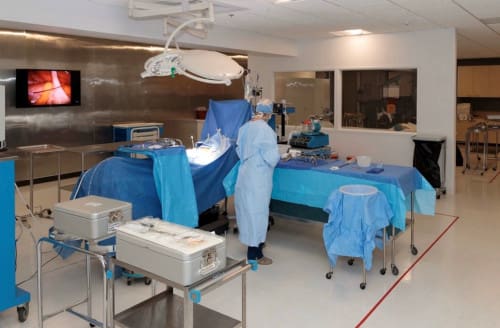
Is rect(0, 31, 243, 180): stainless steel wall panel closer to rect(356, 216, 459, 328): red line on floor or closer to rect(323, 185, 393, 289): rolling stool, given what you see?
rect(323, 185, 393, 289): rolling stool

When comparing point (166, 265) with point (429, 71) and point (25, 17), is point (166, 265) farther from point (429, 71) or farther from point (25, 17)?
point (429, 71)

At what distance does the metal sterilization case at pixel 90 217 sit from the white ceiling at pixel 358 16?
231 centimetres

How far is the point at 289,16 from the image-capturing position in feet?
17.7

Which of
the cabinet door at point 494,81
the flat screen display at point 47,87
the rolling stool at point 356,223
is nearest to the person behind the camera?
the rolling stool at point 356,223

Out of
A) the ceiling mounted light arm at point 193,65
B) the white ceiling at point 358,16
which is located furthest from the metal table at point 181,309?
the white ceiling at point 358,16

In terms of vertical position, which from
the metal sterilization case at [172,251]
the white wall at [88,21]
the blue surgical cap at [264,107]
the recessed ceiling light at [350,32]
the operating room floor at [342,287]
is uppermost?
the recessed ceiling light at [350,32]

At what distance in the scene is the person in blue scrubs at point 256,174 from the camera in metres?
4.07

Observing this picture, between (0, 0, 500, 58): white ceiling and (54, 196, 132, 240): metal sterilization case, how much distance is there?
205 centimetres

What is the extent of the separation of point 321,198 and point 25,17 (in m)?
3.13

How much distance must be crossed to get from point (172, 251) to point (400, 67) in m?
5.96

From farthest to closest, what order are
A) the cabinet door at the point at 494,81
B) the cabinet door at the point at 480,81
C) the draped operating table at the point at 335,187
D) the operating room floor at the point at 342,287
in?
the cabinet door at the point at 480,81, the cabinet door at the point at 494,81, the draped operating table at the point at 335,187, the operating room floor at the point at 342,287

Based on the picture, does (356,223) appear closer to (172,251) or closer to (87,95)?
(172,251)

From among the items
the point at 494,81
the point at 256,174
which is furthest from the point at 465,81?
the point at 256,174

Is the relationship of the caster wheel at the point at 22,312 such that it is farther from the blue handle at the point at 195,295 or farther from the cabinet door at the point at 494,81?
the cabinet door at the point at 494,81
